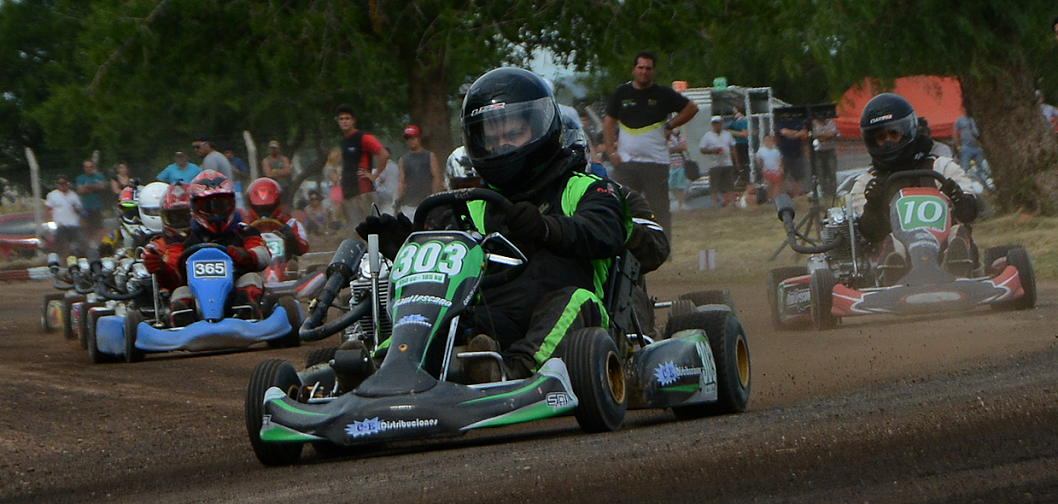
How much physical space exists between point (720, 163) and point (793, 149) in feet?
3.98

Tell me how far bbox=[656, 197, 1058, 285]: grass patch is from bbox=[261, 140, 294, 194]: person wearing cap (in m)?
4.99

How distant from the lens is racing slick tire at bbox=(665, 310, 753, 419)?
5.25m

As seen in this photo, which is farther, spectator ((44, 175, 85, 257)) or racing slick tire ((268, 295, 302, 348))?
spectator ((44, 175, 85, 257))

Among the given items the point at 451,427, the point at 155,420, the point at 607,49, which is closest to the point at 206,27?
the point at 607,49

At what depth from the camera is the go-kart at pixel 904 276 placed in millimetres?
8523

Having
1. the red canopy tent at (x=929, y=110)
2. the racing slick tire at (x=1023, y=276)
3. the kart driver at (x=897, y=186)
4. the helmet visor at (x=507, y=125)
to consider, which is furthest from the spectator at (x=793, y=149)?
the helmet visor at (x=507, y=125)

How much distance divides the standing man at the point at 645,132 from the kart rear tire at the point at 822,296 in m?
2.08

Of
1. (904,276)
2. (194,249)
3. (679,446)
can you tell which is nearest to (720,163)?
→ (904,276)

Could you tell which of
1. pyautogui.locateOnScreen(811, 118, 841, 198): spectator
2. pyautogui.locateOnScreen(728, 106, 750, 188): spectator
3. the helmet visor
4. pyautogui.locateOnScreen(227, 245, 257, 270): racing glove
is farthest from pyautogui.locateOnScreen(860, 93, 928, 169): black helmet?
pyautogui.locateOnScreen(728, 106, 750, 188): spectator

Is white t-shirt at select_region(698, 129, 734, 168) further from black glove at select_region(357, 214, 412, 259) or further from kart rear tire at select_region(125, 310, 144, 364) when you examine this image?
black glove at select_region(357, 214, 412, 259)

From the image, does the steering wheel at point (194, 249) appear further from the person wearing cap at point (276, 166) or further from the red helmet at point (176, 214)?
the person wearing cap at point (276, 166)

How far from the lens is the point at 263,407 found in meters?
4.48

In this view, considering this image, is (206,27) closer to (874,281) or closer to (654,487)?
(874,281)

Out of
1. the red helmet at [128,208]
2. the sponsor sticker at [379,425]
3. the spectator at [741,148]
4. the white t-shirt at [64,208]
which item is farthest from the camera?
the spectator at [741,148]
